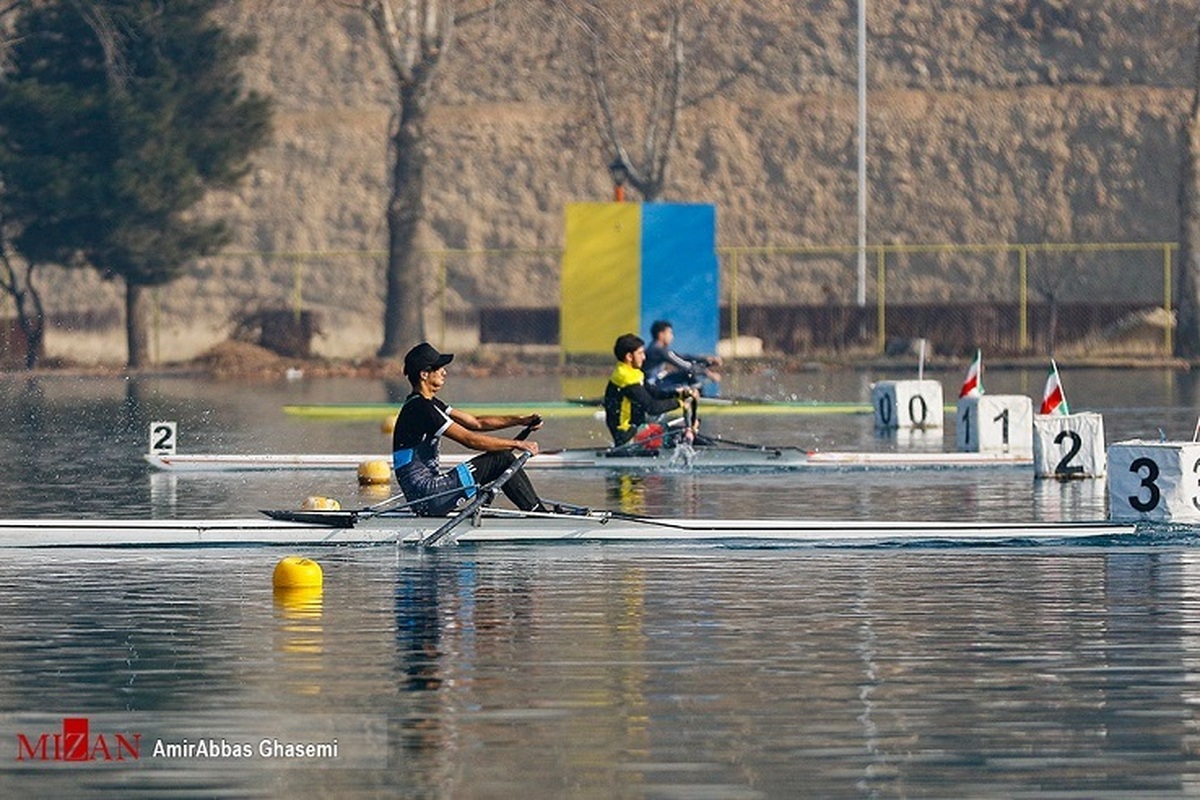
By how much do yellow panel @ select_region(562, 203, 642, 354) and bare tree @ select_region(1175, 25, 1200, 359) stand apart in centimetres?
1552

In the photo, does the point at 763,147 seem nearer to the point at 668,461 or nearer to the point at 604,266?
the point at 604,266

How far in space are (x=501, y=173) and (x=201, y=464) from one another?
5883 cm

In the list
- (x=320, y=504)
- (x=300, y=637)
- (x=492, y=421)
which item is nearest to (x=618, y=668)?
(x=300, y=637)

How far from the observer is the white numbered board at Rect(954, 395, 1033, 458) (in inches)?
1270

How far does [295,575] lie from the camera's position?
722 inches

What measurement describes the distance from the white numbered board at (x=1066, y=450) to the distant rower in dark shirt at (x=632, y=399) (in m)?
3.73

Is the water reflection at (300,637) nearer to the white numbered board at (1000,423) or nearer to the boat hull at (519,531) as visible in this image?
the boat hull at (519,531)

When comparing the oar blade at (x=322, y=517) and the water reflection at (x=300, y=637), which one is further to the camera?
the oar blade at (x=322, y=517)

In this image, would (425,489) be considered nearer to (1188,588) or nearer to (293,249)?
(1188,588)

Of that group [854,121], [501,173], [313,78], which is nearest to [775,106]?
[854,121]

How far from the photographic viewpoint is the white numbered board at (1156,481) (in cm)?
2133

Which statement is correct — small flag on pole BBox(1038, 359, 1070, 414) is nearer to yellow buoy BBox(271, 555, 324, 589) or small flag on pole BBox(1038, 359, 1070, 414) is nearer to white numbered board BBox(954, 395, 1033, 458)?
white numbered board BBox(954, 395, 1033, 458)

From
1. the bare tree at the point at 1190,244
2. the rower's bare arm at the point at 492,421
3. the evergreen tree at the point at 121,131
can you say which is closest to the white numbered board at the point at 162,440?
the rower's bare arm at the point at 492,421

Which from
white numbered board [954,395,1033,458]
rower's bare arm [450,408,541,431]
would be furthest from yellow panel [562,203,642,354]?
rower's bare arm [450,408,541,431]
